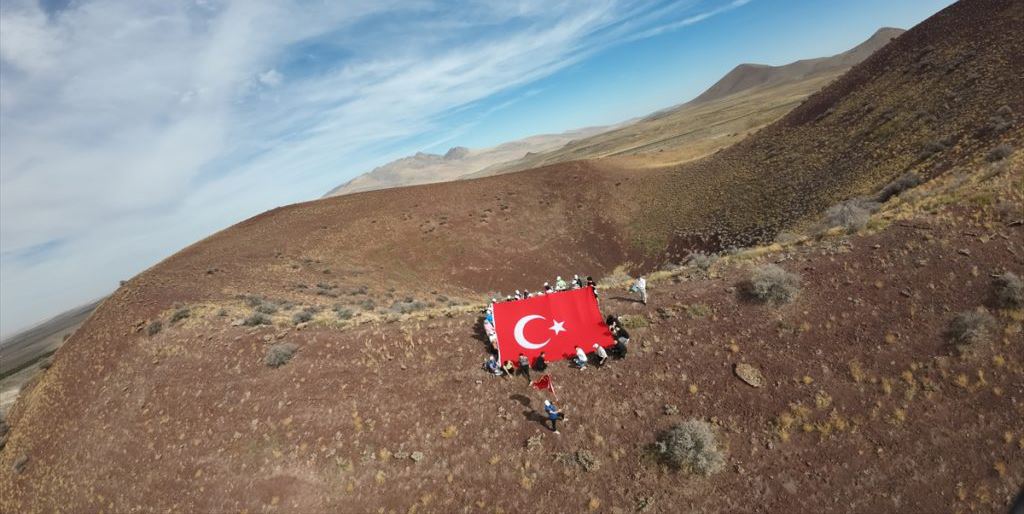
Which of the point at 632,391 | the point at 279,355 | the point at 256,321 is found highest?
the point at 256,321

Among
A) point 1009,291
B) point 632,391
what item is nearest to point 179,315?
point 632,391

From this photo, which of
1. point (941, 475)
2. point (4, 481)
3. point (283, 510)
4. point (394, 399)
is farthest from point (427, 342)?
point (4, 481)

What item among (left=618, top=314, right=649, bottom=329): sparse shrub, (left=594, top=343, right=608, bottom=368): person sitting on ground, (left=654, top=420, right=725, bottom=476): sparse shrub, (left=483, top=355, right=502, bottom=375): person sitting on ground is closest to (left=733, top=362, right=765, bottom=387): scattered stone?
(left=654, top=420, right=725, bottom=476): sparse shrub

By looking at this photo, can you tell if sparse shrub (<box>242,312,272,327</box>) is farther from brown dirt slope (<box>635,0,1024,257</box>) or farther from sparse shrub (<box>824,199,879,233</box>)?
brown dirt slope (<box>635,0,1024,257</box>)

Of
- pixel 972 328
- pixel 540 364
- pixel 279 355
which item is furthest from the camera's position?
pixel 279 355

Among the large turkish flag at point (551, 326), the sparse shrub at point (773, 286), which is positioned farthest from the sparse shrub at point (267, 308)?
the sparse shrub at point (773, 286)

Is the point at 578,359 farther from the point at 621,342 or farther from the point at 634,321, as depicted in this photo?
the point at 634,321
